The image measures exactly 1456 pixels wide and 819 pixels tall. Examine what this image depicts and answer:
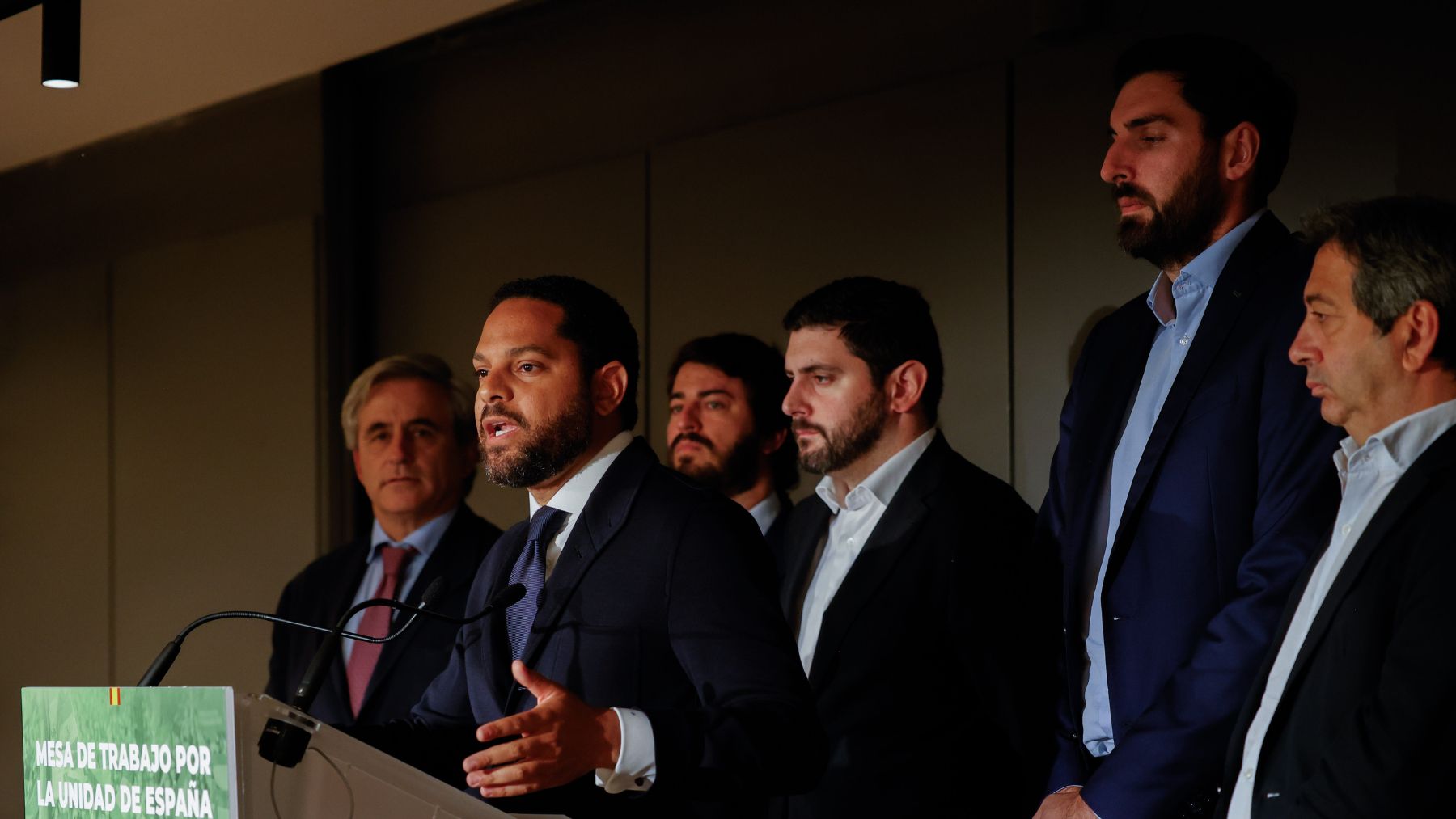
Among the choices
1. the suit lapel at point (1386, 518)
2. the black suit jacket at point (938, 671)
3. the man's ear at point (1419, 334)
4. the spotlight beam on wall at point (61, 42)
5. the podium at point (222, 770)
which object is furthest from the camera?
the spotlight beam on wall at point (61, 42)

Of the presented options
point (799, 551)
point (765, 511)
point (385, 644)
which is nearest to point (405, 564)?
point (385, 644)

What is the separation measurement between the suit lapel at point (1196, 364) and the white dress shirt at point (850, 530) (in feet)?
2.08

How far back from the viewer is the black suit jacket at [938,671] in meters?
2.76

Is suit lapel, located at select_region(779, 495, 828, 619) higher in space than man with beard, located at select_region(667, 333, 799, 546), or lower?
lower

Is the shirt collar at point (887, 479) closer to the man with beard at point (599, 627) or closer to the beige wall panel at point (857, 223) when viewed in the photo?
the man with beard at point (599, 627)

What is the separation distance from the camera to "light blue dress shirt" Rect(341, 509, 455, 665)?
12.9ft

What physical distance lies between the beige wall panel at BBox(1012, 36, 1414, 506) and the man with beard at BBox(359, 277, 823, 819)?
5.52 ft

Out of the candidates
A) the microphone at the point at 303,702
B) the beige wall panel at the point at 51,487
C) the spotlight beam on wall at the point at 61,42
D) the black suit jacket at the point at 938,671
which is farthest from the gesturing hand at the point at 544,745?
the beige wall panel at the point at 51,487

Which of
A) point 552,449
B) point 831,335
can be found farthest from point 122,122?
point 552,449

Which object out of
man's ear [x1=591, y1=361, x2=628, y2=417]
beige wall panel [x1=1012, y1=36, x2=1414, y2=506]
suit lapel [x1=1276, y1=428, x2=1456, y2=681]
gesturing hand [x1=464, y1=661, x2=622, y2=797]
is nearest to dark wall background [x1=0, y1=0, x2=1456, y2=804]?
beige wall panel [x1=1012, y1=36, x2=1414, y2=506]

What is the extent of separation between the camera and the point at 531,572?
250cm

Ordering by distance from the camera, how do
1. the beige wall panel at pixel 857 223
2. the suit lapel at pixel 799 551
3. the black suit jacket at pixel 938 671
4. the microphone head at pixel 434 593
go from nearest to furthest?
the microphone head at pixel 434 593 → the black suit jacket at pixel 938 671 → the suit lapel at pixel 799 551 → the beige wall panel at pixel 857 223

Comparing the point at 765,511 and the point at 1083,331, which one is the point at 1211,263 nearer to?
the point at 1083,331

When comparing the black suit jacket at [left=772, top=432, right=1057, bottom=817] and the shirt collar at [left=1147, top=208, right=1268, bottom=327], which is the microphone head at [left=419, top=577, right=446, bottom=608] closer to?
the black suit jacket at [left=772, top=432, right=1057, bottom=817]
